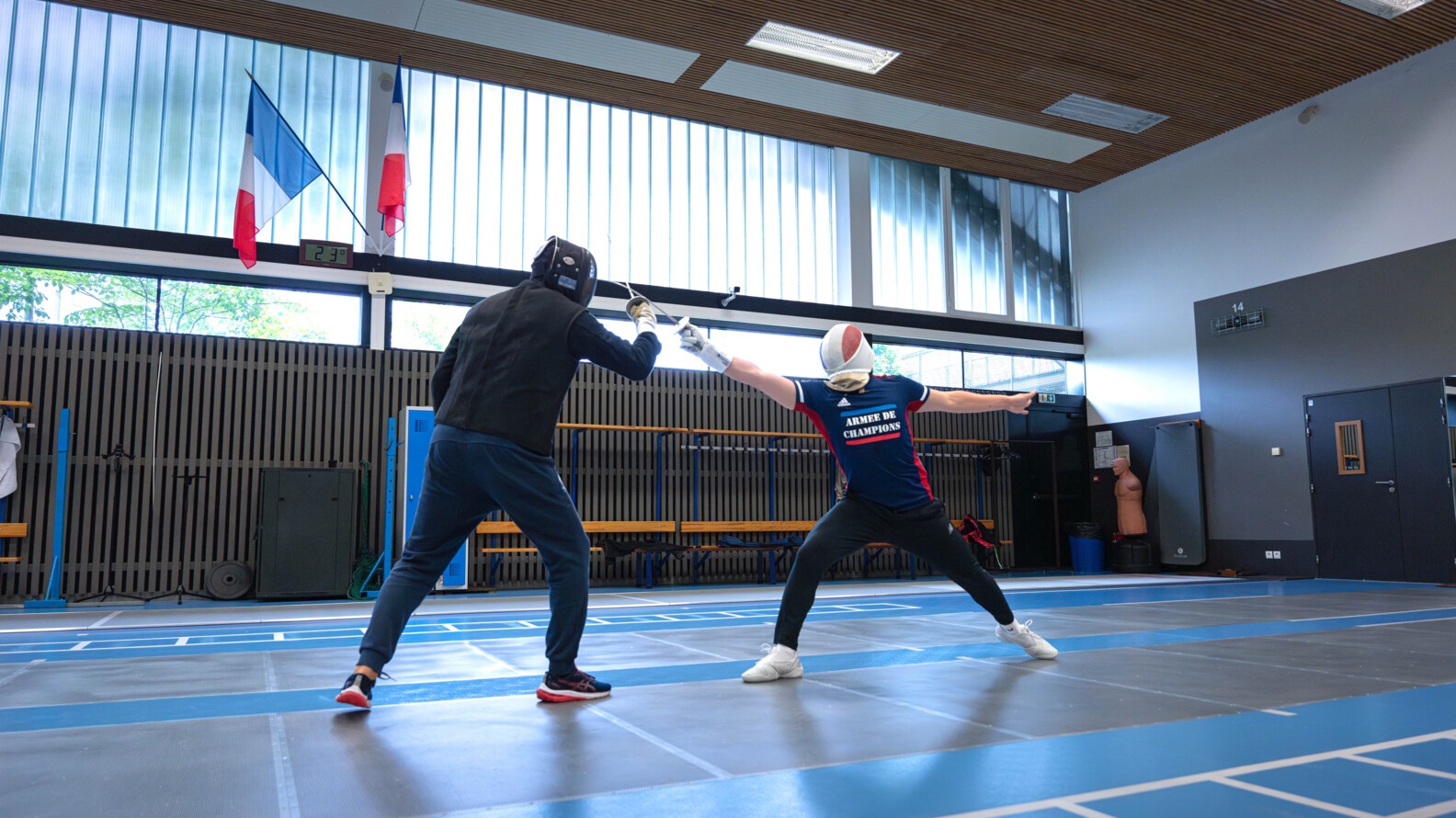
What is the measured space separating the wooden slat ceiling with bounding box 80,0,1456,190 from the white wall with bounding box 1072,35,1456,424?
0.55m

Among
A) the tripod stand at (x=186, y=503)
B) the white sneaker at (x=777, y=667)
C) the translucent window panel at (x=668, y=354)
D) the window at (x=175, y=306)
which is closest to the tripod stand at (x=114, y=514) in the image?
the tripod stand at (x=186, y=503)

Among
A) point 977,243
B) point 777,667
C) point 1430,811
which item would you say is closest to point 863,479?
point 777,667

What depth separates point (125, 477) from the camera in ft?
34.2

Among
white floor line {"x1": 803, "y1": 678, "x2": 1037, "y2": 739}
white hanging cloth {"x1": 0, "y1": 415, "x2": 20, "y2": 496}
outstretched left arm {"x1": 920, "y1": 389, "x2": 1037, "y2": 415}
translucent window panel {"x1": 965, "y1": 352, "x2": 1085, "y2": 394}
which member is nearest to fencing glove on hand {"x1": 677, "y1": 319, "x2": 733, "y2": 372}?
outstretched left arm {"x1": 920, "y1": 389, "x2": 1037, "y2": 415}

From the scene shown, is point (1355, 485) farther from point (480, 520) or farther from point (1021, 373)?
point (480, 520)

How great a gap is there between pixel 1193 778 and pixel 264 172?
10848mm

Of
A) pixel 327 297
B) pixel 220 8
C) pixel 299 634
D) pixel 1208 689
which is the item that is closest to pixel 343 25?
pixel 220 8

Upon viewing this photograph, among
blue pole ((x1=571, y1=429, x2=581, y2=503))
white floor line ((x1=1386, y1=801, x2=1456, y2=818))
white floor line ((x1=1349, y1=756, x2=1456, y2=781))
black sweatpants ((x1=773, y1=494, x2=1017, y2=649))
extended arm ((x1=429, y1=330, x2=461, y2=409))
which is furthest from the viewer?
blue pole ((x1=571, y1=429, x2=581, y2=503))

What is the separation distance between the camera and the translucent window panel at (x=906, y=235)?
1531 cm

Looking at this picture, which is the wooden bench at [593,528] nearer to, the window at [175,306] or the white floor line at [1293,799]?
the window at [175,306]

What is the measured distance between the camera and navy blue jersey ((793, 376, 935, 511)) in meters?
4.40

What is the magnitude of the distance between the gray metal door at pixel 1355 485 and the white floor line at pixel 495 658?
39.0 feet

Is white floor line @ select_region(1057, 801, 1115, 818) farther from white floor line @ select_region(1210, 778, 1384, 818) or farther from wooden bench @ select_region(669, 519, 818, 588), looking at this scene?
wooden bench @ select_region(669, 519, 818, 588)

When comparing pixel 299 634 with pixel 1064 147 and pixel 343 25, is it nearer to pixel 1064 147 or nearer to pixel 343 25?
pixel 343 25
